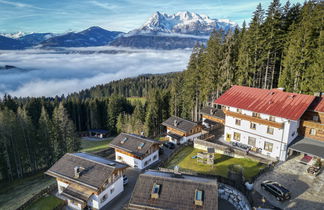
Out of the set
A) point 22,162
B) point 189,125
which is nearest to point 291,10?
point 189,125

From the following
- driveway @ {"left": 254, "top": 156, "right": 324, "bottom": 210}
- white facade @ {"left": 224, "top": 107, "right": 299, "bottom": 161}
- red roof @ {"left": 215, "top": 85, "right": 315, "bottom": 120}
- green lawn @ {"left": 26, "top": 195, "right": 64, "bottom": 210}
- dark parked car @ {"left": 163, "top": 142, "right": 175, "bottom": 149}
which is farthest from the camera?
dark parked car @ {"left": 163, "top": 142, "right": 175, "bottom": 149}

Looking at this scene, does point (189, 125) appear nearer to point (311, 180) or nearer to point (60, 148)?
point (311, 180)

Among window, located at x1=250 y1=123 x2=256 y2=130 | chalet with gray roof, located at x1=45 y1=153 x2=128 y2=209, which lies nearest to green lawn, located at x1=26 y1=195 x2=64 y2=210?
chalet with gray roof, located at x1=45 y1=153 x2=128 y2=209

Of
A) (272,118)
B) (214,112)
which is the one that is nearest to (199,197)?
(272,118)

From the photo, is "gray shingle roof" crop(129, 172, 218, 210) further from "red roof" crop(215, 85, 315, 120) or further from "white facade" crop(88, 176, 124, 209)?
"red roof" crop(215, 85, 315, 120)

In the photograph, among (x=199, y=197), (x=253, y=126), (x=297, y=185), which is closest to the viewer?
(x=199, y=197)

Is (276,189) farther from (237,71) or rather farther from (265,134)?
(237,71)
